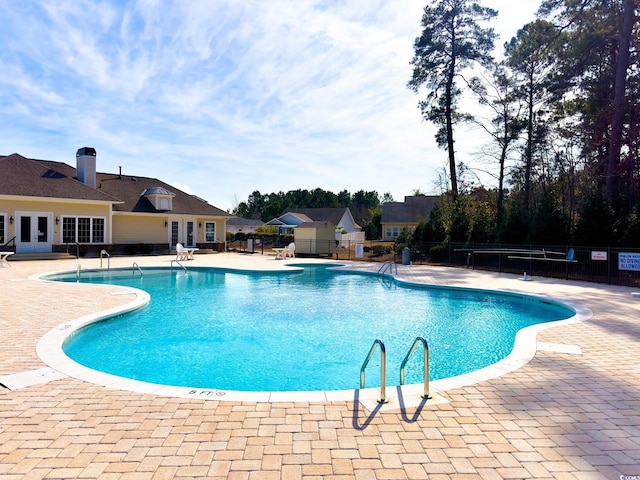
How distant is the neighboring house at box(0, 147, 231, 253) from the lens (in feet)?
67.7

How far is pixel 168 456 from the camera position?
2.93 m

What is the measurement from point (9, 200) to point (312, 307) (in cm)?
1825

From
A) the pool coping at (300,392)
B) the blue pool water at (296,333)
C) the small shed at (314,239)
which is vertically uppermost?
the small shed at (314,239)

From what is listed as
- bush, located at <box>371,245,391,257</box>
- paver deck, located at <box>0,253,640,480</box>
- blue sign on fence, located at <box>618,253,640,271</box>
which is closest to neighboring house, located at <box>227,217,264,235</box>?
bush, located at <box>371,245,391,257</box>

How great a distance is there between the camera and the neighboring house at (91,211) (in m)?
20.6

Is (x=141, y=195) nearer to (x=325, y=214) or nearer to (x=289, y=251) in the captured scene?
(x=289, y=251)

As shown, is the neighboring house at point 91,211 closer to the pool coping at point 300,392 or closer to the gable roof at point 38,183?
the gable roof at point 38,183

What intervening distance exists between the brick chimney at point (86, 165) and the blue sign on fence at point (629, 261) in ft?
89.8

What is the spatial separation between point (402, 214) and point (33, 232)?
35.7 meters

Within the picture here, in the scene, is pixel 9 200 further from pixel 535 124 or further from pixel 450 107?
pixel 535 124

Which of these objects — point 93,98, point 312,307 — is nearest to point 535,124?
point 312,307

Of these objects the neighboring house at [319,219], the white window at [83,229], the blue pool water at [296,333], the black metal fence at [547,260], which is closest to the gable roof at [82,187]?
the white window at [83,229]

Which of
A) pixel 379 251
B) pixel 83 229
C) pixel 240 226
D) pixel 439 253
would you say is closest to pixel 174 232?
pixel 83 229

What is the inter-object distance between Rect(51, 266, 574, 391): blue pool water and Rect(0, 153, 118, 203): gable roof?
414 inches
